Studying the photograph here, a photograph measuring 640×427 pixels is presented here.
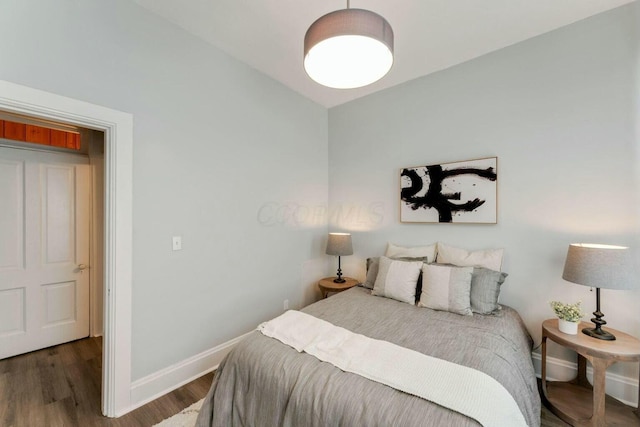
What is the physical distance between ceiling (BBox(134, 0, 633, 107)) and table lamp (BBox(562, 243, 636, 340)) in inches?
68.6

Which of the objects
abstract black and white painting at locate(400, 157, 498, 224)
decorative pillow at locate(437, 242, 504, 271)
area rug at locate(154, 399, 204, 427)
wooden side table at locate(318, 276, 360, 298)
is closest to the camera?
area rug at locate(154, 399, 204, 427)

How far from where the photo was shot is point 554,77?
6.88 ft

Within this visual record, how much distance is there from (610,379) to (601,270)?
966 mm

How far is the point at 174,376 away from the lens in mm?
2049

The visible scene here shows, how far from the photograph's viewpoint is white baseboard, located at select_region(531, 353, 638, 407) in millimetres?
1802

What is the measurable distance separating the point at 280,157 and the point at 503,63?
2279mm

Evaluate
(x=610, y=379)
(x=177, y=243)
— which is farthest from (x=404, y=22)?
(x=610, y=379)

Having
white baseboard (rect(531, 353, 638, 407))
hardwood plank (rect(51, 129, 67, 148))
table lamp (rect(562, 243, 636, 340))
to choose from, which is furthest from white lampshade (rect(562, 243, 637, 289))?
hardwood plank (rect(51, 129, 67, 148))

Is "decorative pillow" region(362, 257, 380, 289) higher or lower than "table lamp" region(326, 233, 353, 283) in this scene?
lower

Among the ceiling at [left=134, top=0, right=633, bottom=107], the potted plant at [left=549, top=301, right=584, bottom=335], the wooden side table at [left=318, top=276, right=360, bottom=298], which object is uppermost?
the ceiling at [left=134, top=0, right=633, bottom=107]

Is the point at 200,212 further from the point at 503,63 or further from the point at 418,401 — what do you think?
the point at 503,63

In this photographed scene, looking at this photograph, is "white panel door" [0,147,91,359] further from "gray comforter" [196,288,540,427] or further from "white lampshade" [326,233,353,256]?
"white lampshade" [326,233,353,256]

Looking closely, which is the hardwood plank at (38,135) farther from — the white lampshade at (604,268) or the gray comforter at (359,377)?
the white lampshade at (604,268)

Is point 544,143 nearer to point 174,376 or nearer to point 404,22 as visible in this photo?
point 404,22
